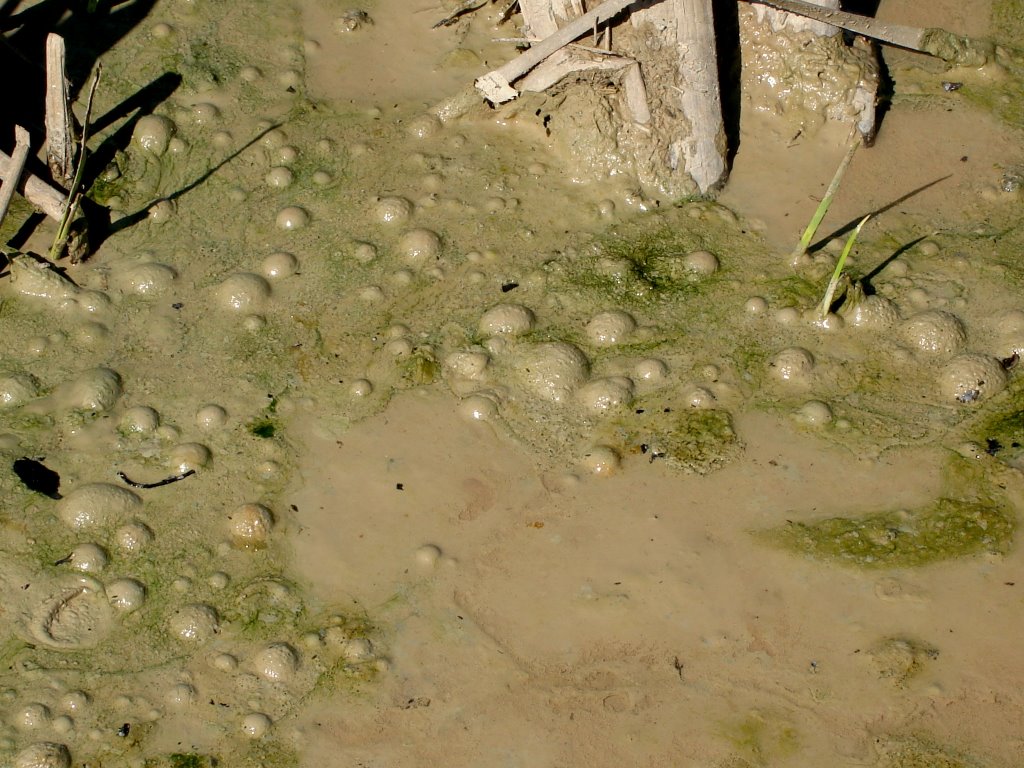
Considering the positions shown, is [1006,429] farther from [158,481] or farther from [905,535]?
[158,481]

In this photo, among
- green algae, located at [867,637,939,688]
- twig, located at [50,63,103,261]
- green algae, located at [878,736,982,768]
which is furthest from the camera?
twig, located at [50,63,103,261]

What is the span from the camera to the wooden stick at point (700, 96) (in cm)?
364

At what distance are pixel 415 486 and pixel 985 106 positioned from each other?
2.68 metres

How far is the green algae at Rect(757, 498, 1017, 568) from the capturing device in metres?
2.90

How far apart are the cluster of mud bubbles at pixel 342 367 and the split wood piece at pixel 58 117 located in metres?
0.14

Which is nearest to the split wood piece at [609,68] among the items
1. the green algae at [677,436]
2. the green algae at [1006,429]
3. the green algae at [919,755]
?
the green algae at [677,436]

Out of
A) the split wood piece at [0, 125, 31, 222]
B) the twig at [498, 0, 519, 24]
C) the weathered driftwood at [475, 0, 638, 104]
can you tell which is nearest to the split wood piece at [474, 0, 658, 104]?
the weathered driftwood at [475, 0, 638, 104]

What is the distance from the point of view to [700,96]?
3693 mm

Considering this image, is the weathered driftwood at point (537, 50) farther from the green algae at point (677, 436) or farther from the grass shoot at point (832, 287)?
the green algae at point (677, 436)

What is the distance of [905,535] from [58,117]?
2.89 m

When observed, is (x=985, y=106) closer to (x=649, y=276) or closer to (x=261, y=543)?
(x=649, y=276)

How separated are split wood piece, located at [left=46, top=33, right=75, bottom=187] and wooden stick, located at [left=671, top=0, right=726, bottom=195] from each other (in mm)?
1994

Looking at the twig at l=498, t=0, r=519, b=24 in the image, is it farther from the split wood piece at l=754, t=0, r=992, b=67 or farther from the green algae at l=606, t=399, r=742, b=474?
the green algae at l=606, t=399, r=742, b=474

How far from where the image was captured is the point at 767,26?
395 cm
